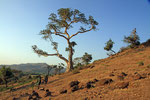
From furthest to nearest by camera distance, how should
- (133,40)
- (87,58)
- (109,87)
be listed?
(87,58) → (133,40) → (109,87)

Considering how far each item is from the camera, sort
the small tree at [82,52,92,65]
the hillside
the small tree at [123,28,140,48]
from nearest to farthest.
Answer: the hillside
the small tree at [123,28,140,48]
the small tree at [82,52,92,65]

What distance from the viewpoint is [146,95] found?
14.2ft

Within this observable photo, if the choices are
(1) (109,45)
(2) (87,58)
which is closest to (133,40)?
(1) (109,45)

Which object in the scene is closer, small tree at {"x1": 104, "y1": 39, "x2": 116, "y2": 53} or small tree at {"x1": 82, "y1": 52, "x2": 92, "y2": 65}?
small tree at {"x1": 104, "y1": 39, "x2": 116, "y2": 53}

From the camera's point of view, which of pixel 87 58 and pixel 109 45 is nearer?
pixel 109 45

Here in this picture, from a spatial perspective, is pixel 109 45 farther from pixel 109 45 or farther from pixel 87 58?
pixel 87 58

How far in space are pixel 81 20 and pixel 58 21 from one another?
518cm

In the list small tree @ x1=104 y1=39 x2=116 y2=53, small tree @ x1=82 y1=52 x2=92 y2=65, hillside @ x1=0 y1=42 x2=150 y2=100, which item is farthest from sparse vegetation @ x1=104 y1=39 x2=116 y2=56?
hillside @ x1=0 y1=42 x2=150 y2=100

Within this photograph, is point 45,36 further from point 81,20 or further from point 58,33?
point 81,20

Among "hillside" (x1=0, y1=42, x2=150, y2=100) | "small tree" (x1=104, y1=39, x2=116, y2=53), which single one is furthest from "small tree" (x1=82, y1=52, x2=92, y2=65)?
"hillside" (x1=0, y1=42, x2=150, y2=100)

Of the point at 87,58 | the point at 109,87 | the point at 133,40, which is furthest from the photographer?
the point at 87,58

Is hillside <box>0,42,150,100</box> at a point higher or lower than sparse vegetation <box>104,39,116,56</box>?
lower

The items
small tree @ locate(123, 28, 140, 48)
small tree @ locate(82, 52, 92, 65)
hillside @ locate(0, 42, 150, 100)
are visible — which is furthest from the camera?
small tree @ locate(82, 52, 92, 65)

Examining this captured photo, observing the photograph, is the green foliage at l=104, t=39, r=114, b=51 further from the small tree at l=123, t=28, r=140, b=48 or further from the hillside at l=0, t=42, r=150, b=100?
the hillside at l=0, t=42, r=150, b=100
